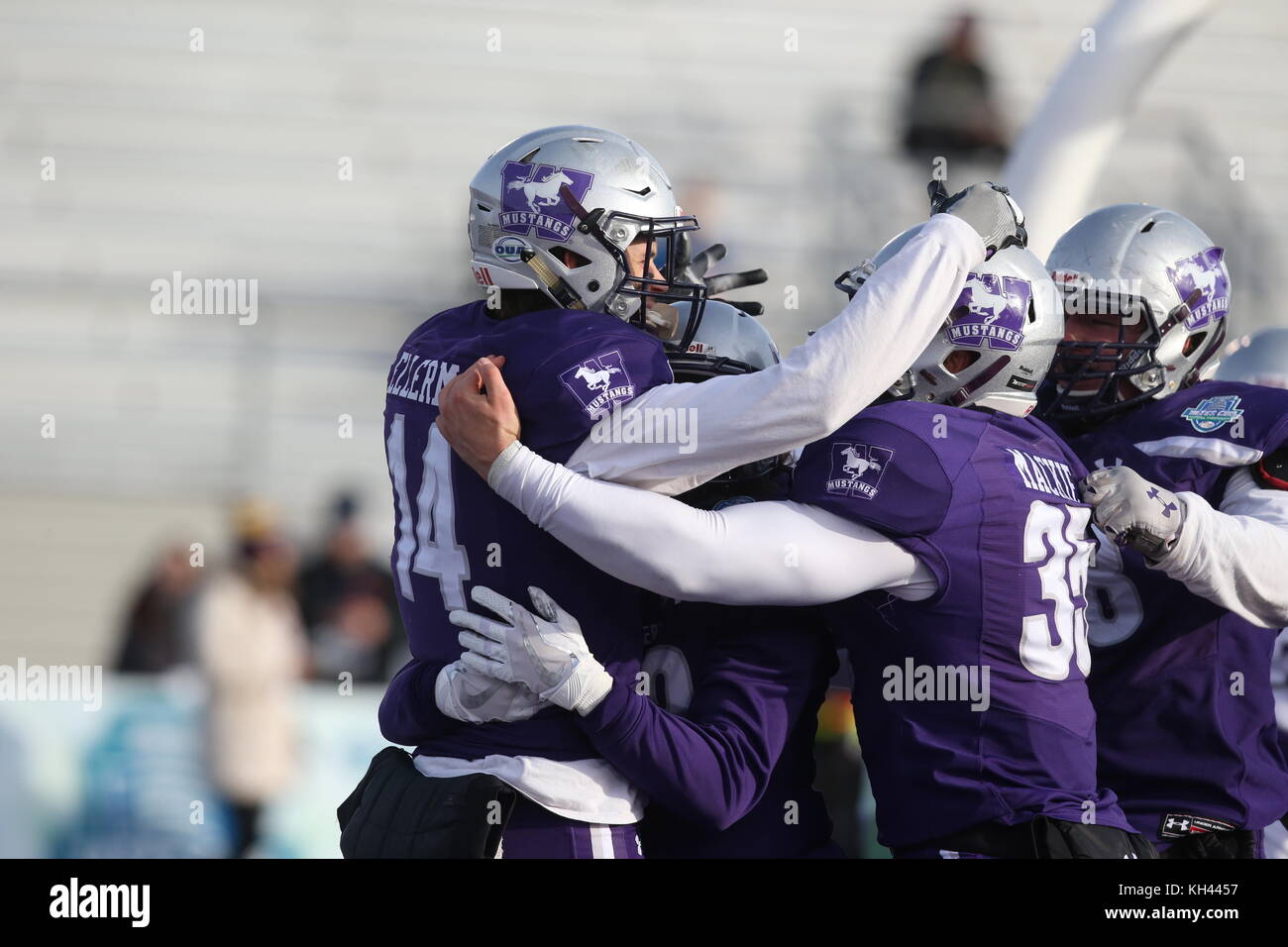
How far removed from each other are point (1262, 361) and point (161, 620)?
15.6 feet

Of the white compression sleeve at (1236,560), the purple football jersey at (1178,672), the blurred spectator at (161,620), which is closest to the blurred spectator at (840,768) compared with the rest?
the blurred spectator at (161,620)

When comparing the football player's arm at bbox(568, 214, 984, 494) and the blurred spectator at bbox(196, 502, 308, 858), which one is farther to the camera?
the blurred spectator at bbox(196, 502, 308, 858)

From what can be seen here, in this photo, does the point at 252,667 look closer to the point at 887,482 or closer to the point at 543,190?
the point at 543,190

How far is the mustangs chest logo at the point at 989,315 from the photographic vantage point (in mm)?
3115

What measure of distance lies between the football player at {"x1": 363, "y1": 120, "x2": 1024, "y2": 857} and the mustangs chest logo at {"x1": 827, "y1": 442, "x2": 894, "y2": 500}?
0.12m

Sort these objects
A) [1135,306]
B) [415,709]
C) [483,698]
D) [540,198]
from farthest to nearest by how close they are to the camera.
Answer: [1135,306] → [540,198] → [415,709] → [483,698]

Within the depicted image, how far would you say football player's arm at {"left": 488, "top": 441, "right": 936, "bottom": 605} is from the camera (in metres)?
2.73

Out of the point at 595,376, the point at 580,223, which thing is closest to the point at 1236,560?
the point at 595,376

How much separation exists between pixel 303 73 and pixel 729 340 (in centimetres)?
663

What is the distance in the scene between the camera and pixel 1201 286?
12.5 feet

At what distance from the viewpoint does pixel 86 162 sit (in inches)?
354

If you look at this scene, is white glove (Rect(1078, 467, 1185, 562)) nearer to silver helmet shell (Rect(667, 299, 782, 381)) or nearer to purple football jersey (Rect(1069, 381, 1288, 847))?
purple football jersey (Rect(1069, 381, 1288, 847))

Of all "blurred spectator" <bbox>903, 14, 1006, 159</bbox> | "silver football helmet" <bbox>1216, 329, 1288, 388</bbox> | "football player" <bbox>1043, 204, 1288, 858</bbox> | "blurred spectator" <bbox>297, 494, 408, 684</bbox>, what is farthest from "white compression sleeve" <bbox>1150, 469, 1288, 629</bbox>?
"blurred spectator" <bbox>903, 14, 1006, 159</bbox>

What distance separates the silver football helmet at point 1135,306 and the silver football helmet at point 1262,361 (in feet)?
5.97
